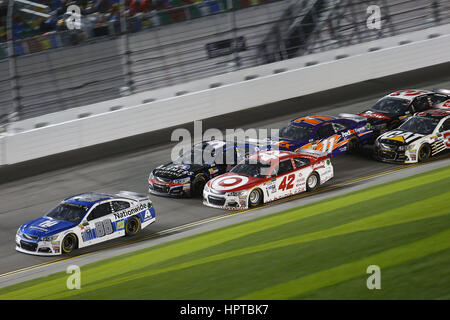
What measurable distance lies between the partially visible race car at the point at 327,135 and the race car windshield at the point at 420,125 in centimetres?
125

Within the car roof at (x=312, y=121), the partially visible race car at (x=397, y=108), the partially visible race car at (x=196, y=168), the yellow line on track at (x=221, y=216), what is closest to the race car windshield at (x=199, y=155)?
the partially visible race car at (x=196, y=168)

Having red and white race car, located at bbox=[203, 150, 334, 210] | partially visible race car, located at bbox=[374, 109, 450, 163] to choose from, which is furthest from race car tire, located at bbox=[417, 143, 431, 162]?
red and white race car, located at bbox=[203, 150, 334, 210]

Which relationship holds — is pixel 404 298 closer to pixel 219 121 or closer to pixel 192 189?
pixel 192 189

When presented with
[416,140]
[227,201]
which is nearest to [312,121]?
[416,140]

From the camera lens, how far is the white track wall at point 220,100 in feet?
74.4

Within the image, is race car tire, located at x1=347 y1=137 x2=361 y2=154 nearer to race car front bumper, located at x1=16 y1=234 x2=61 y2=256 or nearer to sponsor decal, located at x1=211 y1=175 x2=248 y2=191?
sponsor decal, located at x1=211 y1=175 x2=248 y2=191

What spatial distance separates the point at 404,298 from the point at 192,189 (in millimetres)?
11426

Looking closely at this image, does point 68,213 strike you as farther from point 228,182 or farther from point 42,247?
point 228,182

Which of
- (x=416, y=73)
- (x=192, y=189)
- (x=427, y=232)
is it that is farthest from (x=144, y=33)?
(x=427, y=232)

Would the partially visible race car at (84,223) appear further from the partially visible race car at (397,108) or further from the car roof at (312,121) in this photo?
the partially visible race car at (397,108)

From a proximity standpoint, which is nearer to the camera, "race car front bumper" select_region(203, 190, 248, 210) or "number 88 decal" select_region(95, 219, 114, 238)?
"number 88 decal" select_region(95, 219, 114, 238)

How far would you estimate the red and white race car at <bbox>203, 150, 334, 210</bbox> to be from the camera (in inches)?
751

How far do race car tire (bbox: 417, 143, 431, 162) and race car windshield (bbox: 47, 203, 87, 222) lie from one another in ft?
32.3

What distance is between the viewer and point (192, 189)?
20203 mm
